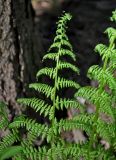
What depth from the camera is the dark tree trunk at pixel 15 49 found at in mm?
3018

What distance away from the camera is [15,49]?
317cm

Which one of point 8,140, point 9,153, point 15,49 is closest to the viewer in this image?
point 9,153

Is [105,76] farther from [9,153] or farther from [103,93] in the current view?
[9,153]

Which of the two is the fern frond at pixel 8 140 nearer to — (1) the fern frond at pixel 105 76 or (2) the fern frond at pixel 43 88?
(2) the fern frond at pixel 43 88

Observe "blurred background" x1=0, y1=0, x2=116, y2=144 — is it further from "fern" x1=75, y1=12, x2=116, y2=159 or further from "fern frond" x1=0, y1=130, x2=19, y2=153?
"fern" x1=75, y1=12, x2=116, y2=159

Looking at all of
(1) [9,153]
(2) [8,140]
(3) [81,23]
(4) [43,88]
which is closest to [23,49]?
(4) [43,88]

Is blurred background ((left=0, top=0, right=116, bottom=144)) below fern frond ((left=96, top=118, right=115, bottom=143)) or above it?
above

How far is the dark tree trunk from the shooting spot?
9.90 ft

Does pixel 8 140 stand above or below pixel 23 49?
below

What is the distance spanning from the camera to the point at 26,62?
3.36 m

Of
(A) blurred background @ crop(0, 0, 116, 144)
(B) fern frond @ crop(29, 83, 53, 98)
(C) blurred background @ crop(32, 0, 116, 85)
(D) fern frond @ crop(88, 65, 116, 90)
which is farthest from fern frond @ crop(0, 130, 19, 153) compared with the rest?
(C) blurred background @ crop(32, 0, 116, 85)

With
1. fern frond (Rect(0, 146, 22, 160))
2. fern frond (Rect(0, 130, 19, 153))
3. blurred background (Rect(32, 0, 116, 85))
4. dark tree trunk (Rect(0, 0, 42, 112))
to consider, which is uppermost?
blurred background (Rect(32, 0, 116, 85))

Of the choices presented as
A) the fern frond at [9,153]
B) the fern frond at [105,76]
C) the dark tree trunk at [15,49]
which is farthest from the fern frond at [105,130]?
the dark tree trunk at [15,49]

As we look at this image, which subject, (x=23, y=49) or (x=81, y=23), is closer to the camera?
(x=23, y=49)
